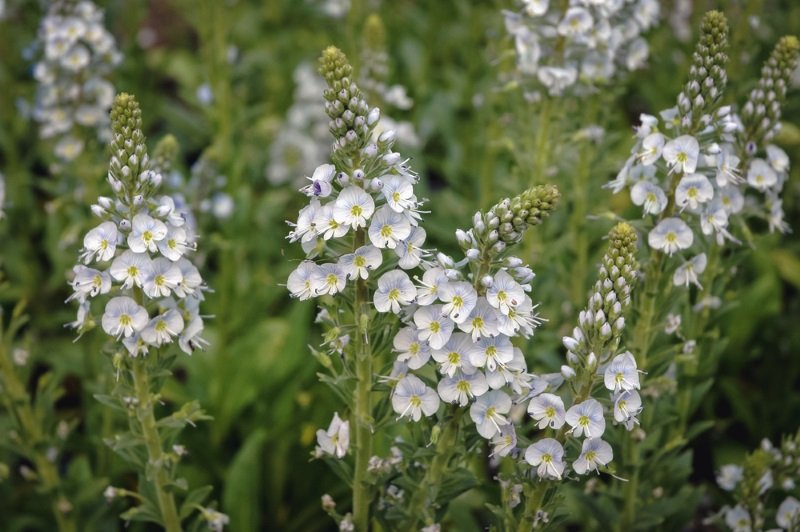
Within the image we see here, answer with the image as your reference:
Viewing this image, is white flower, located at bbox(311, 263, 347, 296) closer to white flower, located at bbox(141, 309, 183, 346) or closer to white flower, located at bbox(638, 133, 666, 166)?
white flower, located at bbox(141, 309, 183, 346)

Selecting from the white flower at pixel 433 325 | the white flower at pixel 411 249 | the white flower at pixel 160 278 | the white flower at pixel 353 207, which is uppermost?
the white flower at pixel 353 207

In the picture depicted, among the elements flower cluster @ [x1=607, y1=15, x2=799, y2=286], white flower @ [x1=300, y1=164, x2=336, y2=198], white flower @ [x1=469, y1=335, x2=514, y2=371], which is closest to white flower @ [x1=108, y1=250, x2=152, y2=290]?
white flower @ [x1=300, y1=164, x2=336, y2=198]

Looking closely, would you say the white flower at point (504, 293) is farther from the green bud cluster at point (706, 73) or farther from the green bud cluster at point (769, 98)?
the green bud cluster at point (769, 98)

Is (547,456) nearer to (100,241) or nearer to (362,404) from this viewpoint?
(362,404)

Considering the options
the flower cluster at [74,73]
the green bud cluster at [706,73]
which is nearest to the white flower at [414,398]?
the green bud cluster at [706,73]

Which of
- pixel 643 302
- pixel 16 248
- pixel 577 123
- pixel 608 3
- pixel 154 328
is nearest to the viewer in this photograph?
pixel 154 328

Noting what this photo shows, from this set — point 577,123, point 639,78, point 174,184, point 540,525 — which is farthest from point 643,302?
point 639,78

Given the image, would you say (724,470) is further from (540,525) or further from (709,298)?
(540,525)
